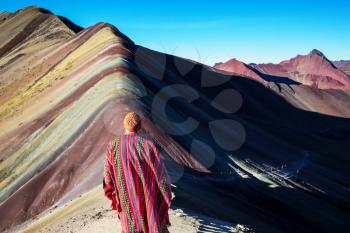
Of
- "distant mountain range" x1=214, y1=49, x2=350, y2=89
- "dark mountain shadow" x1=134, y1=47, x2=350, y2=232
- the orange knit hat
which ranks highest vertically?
"distant mountain range" x1=214, y1=49, x2=350, y2=89

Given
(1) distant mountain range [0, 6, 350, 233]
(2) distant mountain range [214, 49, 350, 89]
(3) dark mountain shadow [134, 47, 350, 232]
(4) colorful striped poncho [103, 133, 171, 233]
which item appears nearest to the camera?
(4) colorful striped poncho [103, 133, 171, 233]

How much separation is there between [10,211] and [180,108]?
14.0 meters

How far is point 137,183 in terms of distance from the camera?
16.5 feet

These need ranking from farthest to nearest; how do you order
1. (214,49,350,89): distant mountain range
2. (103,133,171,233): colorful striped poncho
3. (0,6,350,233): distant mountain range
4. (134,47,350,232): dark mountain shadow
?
(214,49,350,89): distant mountain range → (0,6,350,233): distant mountain range → (134,47,350,232): dark mountain shadow → (103,133,171,233): colorful striped poncho

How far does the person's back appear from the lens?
4980 mm

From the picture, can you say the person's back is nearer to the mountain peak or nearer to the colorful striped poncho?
the colorful striped poncho

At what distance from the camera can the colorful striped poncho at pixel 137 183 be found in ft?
16.3

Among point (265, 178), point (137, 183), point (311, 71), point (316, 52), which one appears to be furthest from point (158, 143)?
point (316, 52)

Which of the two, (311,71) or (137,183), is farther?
(311,71)

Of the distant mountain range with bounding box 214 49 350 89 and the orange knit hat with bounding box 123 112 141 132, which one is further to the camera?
the distant mountain range with bounding box 214 49 350 89

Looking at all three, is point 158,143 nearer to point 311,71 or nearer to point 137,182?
point 137,182

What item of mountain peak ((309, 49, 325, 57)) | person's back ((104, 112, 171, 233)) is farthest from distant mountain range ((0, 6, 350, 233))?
mountain peak ((309, 49, 325, 57))

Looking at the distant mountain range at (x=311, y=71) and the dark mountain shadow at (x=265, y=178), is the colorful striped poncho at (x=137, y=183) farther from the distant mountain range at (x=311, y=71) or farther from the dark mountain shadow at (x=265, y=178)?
the distant mountain range at (x=311, y=71)

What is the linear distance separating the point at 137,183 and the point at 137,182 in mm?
13
